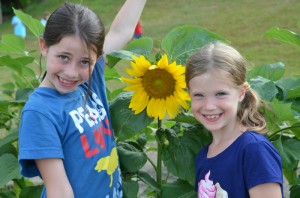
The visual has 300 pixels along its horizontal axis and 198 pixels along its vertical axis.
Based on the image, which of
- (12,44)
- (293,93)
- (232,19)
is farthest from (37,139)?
(232,19)

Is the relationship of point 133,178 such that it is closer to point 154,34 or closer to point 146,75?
point 146,75

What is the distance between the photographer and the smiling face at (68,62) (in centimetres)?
165

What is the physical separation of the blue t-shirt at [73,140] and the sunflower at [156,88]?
13 cm

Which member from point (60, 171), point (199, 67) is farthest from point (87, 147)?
point (199, 67)

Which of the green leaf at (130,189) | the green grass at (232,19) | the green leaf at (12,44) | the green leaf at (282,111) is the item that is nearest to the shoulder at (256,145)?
the green leaf at (282,111)

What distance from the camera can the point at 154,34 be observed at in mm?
15508

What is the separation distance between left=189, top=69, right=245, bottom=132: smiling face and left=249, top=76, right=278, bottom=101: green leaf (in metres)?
0.14

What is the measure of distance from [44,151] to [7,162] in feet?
1.42

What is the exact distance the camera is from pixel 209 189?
1.67 m

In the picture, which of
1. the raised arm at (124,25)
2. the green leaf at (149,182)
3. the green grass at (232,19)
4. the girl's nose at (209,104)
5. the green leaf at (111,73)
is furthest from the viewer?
the green grass at (232,19)

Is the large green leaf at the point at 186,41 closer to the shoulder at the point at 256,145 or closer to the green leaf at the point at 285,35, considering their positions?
the green leaf at the point at 285,35

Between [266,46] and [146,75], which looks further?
[266,46]

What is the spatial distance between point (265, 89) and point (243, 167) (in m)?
0.32

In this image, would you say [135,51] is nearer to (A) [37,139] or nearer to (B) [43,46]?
(B) [43,46]
